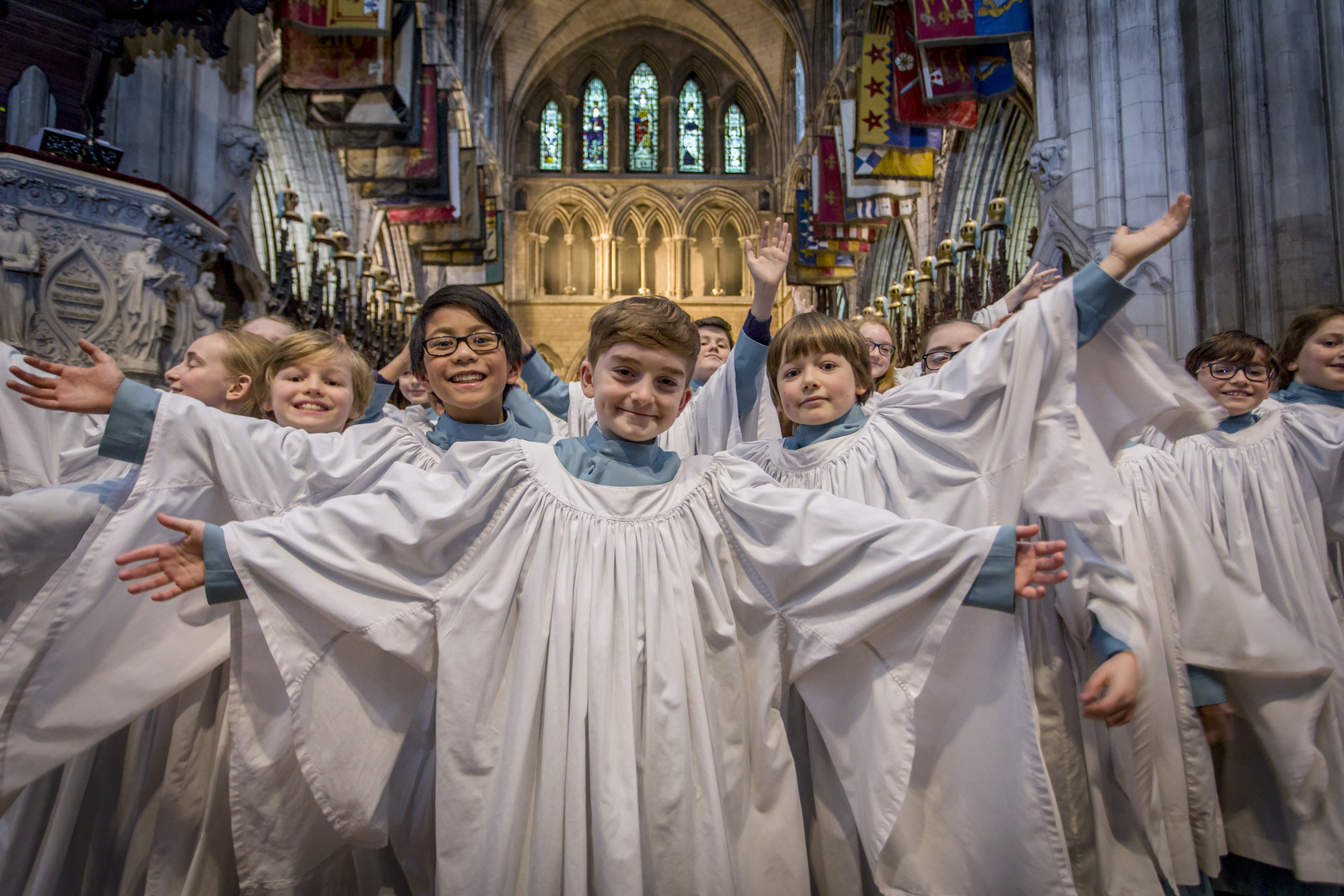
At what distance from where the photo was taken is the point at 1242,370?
8.16 feet

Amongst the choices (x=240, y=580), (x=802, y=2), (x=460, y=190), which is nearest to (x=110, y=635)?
(x=240, y=580)

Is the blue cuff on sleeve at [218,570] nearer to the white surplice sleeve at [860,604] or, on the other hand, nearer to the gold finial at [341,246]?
the white surplice sleeve at [860,604]

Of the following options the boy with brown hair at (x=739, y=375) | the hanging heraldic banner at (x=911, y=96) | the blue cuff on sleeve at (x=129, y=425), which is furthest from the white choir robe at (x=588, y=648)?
the hanging heraldic banner at (x=911, y=96)

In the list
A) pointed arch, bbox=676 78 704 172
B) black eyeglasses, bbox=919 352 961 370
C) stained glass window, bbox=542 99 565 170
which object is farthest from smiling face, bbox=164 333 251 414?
pointed arch, bbox=676 78 704 172

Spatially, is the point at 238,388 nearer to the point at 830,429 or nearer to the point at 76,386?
the point at 76,386

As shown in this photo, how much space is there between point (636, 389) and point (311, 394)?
0.97m

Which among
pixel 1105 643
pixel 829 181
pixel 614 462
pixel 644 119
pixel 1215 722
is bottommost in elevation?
pixel 1215 722

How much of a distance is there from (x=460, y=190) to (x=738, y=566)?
10554mm

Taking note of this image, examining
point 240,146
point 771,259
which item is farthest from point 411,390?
point 240,146

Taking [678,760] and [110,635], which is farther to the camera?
[110,635]

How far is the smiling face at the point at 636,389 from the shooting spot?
1613mm

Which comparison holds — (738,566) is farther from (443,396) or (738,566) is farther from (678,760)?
(443,396)

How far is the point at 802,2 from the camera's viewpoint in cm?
1889

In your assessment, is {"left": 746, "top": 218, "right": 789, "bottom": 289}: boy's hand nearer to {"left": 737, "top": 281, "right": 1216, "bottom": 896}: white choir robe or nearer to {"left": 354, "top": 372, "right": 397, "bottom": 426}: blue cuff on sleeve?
{"left": 737, "top": 281, "right": 1216, "bottom": 896}: white choir robe
